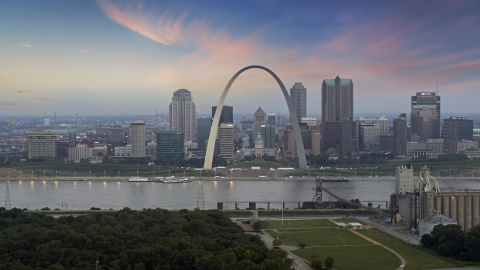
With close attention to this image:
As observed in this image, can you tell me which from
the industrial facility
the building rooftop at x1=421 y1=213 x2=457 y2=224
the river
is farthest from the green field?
the river

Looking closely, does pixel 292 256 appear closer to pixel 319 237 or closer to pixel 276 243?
pixel 276 243

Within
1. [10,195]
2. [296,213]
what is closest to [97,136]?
[10,195]

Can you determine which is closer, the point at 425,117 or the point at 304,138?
the point at 304,138

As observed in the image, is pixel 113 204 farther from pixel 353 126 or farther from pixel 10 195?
pixel 353 126

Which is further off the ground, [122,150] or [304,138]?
[304,138]

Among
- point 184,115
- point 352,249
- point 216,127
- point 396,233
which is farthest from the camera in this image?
point 184,115

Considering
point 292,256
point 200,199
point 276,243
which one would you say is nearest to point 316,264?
point 292,256
